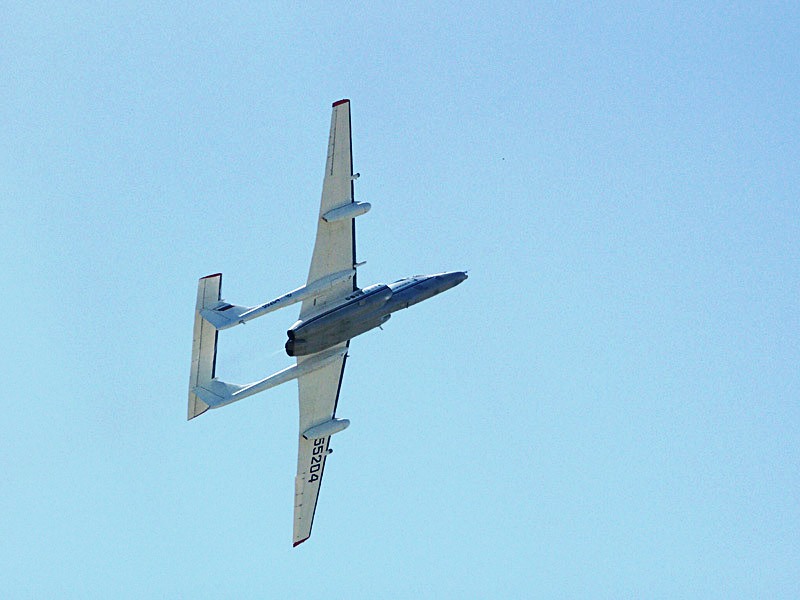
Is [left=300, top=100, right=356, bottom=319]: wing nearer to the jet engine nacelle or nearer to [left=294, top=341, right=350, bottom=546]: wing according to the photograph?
the jet engine nacelle

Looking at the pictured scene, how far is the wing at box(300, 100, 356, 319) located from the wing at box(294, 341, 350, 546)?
19.1ft

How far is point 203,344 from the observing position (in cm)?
7469

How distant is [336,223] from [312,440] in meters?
16.3

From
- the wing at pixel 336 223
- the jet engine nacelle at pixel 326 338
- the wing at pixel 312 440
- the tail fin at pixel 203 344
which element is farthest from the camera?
the wing at pixel 312 440

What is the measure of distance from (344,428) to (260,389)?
7.71m

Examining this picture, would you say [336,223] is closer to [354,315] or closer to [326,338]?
[354,315]

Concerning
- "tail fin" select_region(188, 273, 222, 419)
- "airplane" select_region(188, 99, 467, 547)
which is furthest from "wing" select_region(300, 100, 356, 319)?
"tail fin" select_region(188, 273, 222, 419)

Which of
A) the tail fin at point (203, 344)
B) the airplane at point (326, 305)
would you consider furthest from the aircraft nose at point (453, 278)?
the tail fin at point (203, 344)

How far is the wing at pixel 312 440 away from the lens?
269 ft

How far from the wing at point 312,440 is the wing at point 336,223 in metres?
5.82

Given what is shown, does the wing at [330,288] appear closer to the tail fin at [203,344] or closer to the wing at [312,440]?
the wing at [312,440]

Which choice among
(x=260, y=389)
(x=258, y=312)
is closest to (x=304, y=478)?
(x=260, y=389)

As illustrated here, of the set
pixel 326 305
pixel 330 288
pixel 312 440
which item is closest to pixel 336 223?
pixel 330 288

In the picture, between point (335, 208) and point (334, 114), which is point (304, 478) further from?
point (334, 114)
